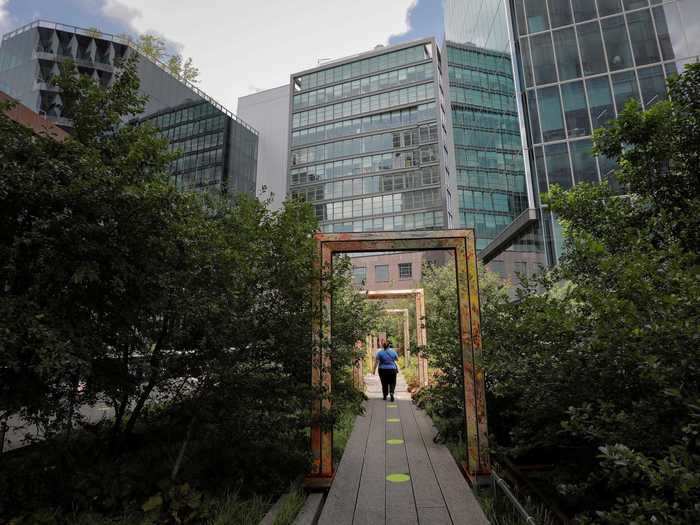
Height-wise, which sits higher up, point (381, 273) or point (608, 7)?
point (608, 7)

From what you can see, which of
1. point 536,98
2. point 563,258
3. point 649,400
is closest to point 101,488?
point 649,400

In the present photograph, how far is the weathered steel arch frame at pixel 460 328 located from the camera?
486 centimetres

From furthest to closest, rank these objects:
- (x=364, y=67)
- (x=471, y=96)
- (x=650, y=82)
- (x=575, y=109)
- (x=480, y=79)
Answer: (x=364, y=67), (x=471, y=96), (x=480, y=79), (x=575, y=109), (x=650, y=82)

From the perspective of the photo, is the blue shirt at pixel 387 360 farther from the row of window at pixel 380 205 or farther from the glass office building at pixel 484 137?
the row of window at pixel 380 205

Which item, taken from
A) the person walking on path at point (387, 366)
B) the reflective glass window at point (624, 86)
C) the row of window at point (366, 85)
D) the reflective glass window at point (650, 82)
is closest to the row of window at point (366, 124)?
the row of window at point (366, 85)

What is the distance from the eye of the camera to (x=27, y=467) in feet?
14.4

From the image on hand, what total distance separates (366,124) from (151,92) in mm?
25811

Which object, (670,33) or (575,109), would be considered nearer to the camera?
(670,33)

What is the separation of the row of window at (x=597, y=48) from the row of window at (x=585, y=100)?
20.4 inches

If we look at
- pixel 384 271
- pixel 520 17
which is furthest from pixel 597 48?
pixel 384 271

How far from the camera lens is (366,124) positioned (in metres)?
56.2

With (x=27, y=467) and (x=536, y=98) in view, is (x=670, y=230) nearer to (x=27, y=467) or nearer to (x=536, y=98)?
(x=27, y=467)

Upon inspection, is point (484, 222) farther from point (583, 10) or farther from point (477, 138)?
point (583, 10)

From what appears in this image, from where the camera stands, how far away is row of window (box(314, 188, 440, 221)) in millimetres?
51312
